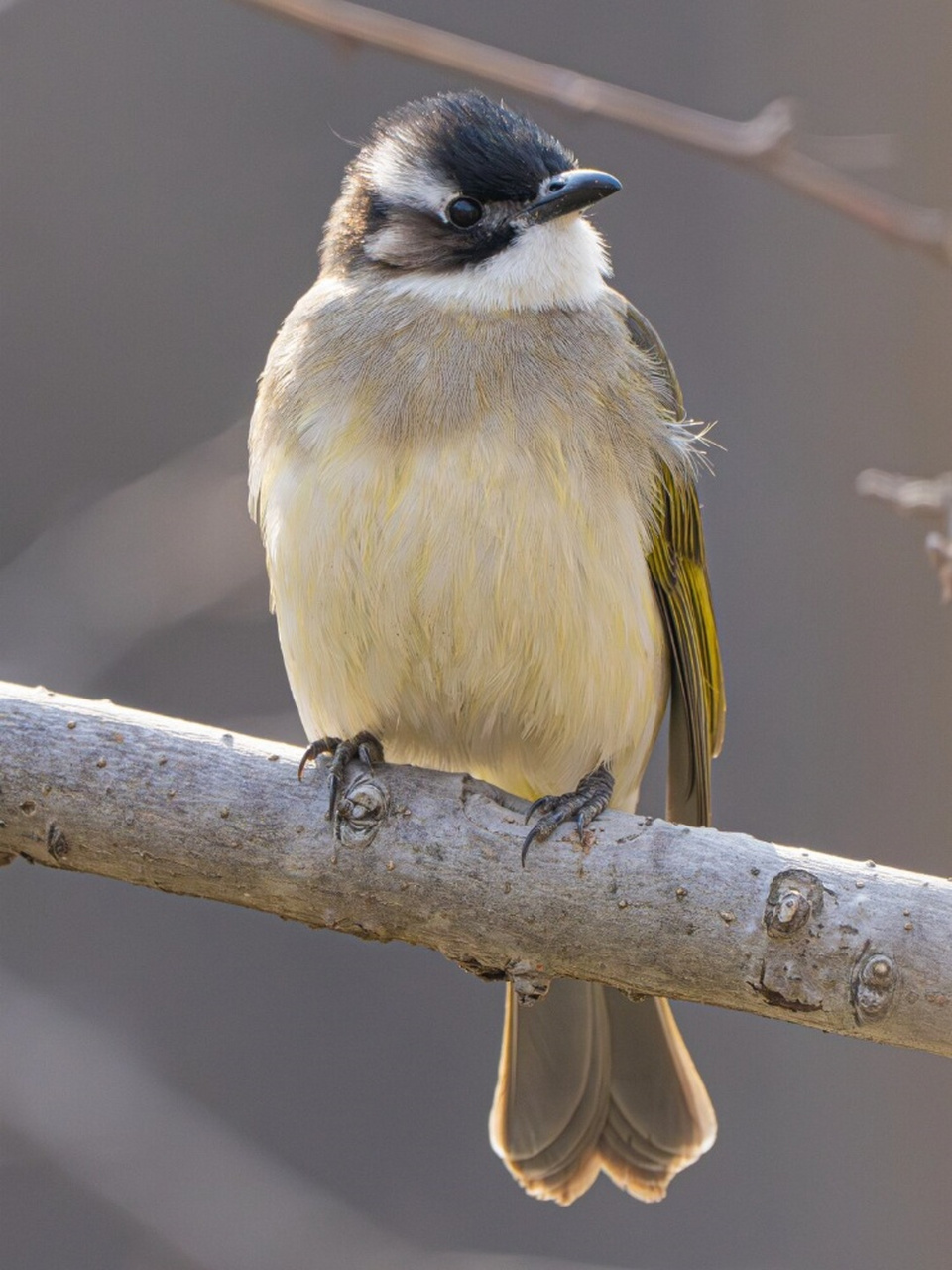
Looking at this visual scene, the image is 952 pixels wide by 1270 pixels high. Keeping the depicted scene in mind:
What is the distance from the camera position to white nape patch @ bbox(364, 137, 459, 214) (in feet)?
12.4

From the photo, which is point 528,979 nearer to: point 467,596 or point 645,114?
point 467,596

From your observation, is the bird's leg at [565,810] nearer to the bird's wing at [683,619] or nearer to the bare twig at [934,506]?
the bird's wing at [683,619]

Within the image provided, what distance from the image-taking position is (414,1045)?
16.7 ft

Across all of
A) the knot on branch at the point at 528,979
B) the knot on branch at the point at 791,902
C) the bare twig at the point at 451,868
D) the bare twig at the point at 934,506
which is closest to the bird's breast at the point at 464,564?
the bare twig at the point at 451,868

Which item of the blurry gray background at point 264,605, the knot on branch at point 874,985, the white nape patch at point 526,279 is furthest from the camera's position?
the blurry gray background at point 264,605

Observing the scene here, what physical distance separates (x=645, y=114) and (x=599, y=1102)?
2206 millimetres

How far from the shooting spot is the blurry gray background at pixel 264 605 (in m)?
5.09

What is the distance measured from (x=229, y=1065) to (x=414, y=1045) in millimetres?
570

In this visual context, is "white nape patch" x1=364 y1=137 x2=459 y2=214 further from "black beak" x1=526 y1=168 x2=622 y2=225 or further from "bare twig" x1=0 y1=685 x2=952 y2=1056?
"bare twig" x1=0 y1=685 x2=952 y2=1056

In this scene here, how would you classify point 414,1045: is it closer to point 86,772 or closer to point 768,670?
point 768,670

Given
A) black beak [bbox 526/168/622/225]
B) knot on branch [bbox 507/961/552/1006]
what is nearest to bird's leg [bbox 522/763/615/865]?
knot on branch [bbox 507/961/552/1006]

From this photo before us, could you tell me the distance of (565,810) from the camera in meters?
3.09

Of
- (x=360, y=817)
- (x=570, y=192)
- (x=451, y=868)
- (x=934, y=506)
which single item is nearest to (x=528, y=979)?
(x=451, y=868)

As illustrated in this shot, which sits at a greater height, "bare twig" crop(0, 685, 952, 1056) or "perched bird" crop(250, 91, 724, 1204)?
"perched bird" crop(250, 91, 724, 1204)
